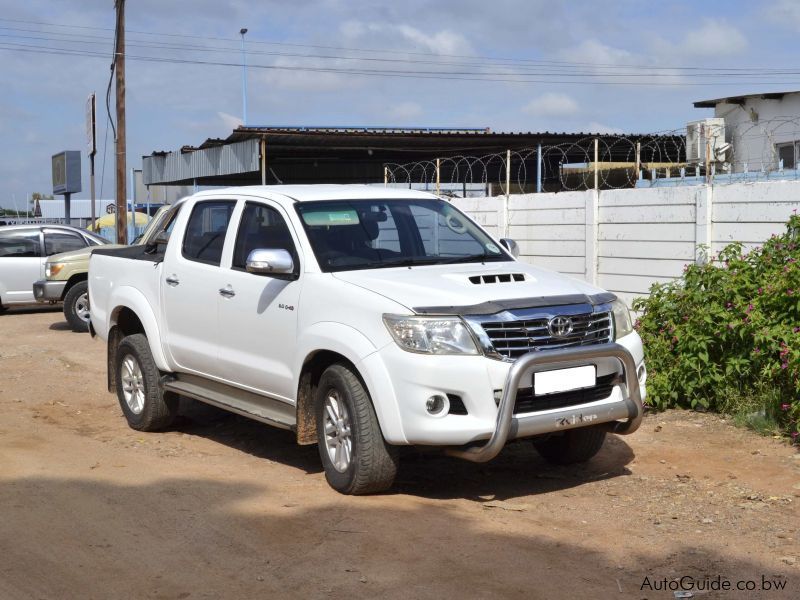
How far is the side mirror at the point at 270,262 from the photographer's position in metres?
6.56

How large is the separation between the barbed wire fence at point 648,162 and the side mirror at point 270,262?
16.8 ft

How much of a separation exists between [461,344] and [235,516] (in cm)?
161

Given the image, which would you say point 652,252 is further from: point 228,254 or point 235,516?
point 235,516

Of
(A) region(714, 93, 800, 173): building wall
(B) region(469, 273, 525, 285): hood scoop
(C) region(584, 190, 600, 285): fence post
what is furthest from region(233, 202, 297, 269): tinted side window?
(A) region(714, 93, 800, 173): building wall

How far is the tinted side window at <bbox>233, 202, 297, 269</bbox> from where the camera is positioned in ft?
23.1

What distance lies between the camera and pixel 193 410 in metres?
9.51

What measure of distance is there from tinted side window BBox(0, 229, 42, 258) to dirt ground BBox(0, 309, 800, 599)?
1116 centimetres

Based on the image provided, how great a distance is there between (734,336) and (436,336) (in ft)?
12.0

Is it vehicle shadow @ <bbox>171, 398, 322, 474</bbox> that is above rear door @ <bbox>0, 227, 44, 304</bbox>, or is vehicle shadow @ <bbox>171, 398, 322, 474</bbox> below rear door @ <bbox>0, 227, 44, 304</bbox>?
below

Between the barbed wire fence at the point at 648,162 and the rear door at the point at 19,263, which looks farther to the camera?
the rear door at the point at 19,263

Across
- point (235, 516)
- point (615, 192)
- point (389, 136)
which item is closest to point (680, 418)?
point (615, 192)

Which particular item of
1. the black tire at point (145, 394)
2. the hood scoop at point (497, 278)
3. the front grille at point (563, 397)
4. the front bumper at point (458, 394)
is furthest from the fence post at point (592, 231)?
the front bumper at point (458, 394)

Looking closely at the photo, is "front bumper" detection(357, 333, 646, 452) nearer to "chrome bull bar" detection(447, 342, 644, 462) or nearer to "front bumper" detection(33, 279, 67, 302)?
"chrome bull bar" detection(447, 342, 644, 462)

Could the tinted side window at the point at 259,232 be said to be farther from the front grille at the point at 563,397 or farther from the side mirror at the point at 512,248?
the front grille at the point at 563,397
